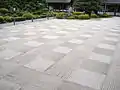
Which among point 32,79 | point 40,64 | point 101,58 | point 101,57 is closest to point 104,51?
point 101,57

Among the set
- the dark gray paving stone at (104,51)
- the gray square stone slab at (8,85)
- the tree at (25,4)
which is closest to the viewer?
the gray square stone slab at (8,85)

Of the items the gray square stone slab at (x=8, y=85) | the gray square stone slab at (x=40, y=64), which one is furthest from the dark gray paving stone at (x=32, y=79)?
the gray square stone slab at (x=40, y=64)

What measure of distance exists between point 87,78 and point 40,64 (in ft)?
5.62

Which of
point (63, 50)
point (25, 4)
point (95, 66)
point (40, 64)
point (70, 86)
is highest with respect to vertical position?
point (25, 4)

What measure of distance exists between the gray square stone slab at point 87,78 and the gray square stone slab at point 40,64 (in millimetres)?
979

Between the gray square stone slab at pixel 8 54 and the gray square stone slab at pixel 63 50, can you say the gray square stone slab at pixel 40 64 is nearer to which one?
the gray square stone slab at pixel 8 54

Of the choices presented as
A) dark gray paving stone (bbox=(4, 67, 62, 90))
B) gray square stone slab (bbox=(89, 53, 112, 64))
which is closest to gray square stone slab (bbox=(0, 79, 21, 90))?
dark gray paving stone (bbox=(4, 67, 62, 90))

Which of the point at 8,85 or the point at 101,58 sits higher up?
the point at 101,58

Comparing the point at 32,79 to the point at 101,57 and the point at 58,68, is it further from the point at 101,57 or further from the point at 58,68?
the point at 101,57

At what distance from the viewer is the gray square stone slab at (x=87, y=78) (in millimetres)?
3772

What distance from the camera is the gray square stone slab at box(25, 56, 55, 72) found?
4.60 meters

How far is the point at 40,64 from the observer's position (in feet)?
16.1

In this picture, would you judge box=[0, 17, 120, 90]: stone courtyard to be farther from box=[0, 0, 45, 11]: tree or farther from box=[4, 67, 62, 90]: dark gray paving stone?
box=[0, 0, 45, 11]: tree

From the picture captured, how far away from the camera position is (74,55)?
5.89 m
